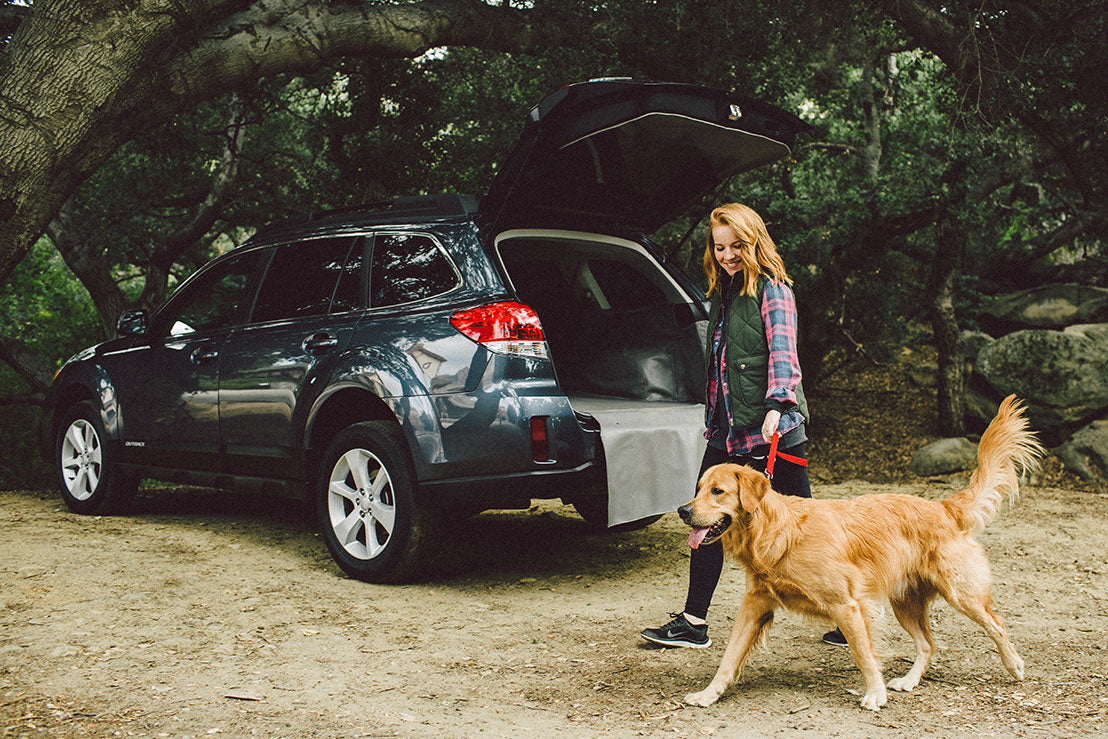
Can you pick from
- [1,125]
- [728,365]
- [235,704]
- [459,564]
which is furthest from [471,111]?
[235,704]

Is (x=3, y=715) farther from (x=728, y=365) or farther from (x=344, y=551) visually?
(x=728, y=365)

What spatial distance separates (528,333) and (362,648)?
1.71 metres

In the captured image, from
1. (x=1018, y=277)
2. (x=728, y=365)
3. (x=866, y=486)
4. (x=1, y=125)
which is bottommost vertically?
(x=866, y=486)

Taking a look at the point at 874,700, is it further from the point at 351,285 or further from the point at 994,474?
the point at 351,285

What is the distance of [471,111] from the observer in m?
12.2

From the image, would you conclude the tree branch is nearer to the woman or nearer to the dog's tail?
the woman

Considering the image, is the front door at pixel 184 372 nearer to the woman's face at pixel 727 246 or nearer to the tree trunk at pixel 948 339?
the woman's face at pixel 727 246

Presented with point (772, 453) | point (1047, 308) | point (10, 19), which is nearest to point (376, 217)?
point (772, 453)

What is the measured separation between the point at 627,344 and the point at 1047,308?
8.35m

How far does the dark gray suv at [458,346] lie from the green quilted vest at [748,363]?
0.98 m

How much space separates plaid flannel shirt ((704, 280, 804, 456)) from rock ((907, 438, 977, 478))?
23.3 feet

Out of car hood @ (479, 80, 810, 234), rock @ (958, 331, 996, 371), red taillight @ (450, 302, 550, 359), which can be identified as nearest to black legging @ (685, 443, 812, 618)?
red taillight @ (450, 302, 550, 359)

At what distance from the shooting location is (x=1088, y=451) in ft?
32.0

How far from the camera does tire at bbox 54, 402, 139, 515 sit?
6.66m
